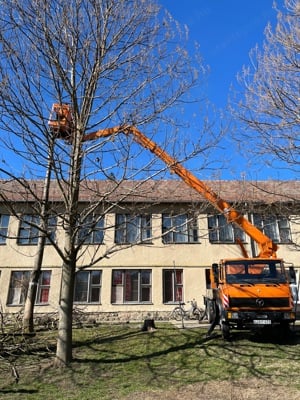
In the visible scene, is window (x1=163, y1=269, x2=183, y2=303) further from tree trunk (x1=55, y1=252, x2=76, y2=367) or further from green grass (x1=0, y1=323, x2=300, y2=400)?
tree trunk (x1=55, y1=252, x2=76, y2=367)

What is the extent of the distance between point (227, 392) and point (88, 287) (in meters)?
13.1

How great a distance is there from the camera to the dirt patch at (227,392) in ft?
19.8

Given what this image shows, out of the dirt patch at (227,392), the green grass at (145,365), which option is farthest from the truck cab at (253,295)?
the dirt patch at (227,392)

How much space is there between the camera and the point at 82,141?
7.91m

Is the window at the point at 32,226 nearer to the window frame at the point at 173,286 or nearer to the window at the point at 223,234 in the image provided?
the window frame at the point at 173,286

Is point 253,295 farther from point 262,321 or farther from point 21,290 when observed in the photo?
point 21,290

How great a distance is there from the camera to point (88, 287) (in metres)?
18.4

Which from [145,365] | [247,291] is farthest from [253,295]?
[145,365]

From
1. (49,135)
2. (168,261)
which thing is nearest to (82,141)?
(49,135)

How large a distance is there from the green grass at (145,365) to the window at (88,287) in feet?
24.2

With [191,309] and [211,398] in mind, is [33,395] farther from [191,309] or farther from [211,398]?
[191,309]

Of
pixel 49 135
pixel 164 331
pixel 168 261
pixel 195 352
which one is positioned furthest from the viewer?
pixel 168 261

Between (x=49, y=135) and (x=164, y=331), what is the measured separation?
8.04 m

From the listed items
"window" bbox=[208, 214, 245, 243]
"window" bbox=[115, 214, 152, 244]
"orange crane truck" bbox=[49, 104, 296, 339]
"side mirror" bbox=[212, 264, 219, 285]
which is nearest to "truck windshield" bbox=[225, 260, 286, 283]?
"orange crane truck" bbox=[49, 104, 296, 339]
